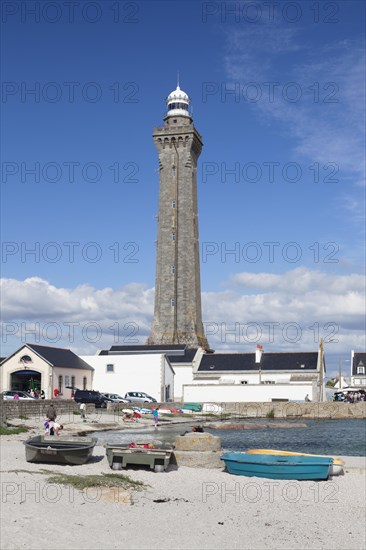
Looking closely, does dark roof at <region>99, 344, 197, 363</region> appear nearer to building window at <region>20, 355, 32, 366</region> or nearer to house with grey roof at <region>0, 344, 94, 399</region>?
house with grey roof at <region>0, 344, 94, 399</region>

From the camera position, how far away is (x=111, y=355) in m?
81.5

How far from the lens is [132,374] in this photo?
257ft

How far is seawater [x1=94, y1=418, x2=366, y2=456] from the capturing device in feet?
131

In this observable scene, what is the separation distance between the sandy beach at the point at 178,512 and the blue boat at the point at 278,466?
1.47 ft


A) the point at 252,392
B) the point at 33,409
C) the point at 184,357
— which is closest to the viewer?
the point at 33,409

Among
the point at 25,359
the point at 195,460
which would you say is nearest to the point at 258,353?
the point at 25,359

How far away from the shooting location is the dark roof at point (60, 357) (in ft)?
228

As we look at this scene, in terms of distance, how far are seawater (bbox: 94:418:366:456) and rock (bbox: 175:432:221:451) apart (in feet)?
28.7

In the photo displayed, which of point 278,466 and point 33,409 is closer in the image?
point 278,466

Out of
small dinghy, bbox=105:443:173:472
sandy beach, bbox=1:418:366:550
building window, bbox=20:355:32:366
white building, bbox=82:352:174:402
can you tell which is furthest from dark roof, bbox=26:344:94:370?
small dinghy, bbox=105:443:173:472

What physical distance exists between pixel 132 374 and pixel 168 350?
1020cm

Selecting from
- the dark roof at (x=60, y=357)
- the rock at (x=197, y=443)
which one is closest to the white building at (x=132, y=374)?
the dark roof at (x=60, y=357)

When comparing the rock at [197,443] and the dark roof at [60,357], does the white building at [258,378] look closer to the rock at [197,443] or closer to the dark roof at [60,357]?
the dark roof at [60,357]

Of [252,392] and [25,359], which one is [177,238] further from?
[25,359]
